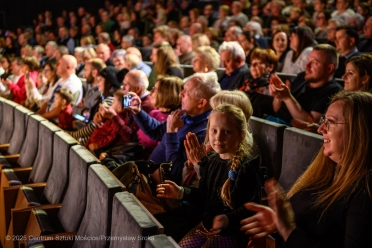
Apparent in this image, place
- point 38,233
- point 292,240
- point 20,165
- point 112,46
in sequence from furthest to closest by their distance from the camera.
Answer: point 112,46
point 20,165
point 38,233
point 292,240

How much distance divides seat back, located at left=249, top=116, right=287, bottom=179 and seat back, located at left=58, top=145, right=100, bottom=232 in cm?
77

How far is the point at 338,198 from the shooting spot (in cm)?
136

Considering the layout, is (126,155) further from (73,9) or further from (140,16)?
(73,9)

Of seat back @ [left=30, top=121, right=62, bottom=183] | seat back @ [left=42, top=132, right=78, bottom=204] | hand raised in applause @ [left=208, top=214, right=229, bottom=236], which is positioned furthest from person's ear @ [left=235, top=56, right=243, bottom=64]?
hand raised in applause @ [left=208, top=214, right=229, bottom=236]

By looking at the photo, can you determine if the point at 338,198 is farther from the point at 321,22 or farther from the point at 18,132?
the point at 321,22

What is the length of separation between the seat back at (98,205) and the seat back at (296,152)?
30.5 inches

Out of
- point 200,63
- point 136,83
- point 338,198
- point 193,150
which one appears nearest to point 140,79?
point 136,83

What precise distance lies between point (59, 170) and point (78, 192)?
1.49 feet

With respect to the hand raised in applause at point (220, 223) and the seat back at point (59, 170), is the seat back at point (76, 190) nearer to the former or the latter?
the seat back at point (59, 170)

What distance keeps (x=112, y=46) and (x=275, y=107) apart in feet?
15.7

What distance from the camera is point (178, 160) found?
8.20 feet

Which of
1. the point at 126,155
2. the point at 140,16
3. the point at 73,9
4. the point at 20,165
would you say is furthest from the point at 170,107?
the point at 73,9

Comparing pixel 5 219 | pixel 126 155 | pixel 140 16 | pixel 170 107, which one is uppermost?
pixel 140 16

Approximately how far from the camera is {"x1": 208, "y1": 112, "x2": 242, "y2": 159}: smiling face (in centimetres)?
189
